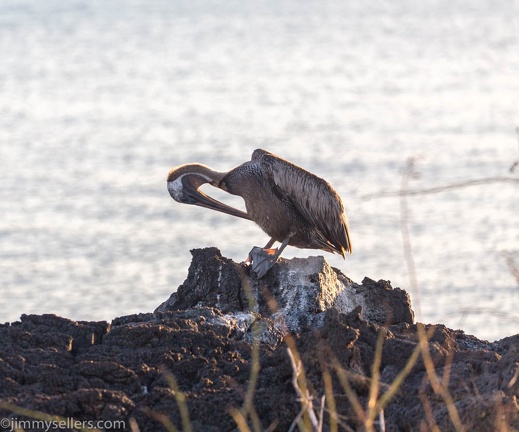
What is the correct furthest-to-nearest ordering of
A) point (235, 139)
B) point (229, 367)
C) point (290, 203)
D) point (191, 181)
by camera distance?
point (235, 139) < point (191, 181) < point (290, 203) < point (229, 367)

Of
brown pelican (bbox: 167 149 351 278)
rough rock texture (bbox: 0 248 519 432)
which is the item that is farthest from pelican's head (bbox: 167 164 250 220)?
rough rock texture (bbox: 0 248 519 432)

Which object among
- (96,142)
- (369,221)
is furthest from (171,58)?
(369,221)

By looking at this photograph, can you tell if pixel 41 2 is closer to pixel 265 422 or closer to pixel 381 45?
pixel 381 45

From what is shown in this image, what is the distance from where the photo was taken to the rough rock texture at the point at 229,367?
16.6ft

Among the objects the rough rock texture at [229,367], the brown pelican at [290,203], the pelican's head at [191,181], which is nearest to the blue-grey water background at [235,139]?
the rough rock texture at [229,367]

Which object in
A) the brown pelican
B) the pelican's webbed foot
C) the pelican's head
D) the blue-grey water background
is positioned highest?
the blue-grey water background

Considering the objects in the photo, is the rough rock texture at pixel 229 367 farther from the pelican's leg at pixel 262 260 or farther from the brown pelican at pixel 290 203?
the brown pelican at pixel 290 203

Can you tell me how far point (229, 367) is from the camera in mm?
5609

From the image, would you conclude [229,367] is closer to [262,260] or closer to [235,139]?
[262,260]

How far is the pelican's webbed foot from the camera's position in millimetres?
6852

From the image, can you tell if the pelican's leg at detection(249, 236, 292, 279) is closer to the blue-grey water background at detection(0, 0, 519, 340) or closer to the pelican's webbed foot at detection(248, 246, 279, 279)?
the pelican's webbed foot at detection(248, 246, 279, 279)

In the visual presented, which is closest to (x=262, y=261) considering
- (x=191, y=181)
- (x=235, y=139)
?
(x=191, y=181)

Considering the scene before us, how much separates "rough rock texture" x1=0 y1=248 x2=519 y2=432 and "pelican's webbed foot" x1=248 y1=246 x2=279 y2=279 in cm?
25

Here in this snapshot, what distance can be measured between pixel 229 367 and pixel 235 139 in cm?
1335
